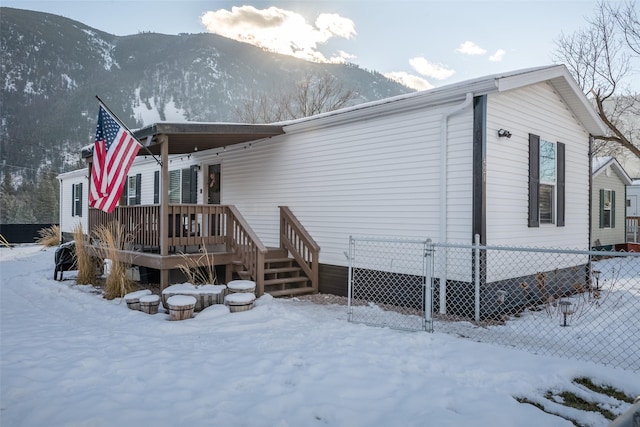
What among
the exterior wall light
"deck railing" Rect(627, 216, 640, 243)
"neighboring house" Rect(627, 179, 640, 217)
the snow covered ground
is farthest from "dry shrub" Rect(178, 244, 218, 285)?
"neighboring house" Rect(627, 179, 640, 217)

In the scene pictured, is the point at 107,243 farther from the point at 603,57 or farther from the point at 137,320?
the point at 603,57

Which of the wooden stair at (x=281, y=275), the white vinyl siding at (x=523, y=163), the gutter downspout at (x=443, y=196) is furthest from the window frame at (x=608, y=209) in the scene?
the wooden stair at (x=281, y=275)

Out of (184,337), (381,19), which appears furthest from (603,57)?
(184,337)

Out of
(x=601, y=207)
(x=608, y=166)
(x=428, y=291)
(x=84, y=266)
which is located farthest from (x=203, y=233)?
(x=608, y=166)

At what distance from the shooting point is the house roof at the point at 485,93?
5.36 metres

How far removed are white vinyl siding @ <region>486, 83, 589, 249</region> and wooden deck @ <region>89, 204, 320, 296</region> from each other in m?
3.26

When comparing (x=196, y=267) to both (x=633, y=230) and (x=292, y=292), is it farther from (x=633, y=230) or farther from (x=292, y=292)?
(x=633, y=230)

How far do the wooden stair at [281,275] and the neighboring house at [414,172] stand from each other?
7.2 inches

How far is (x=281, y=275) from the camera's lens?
7680mm

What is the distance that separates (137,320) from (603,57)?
16857mm

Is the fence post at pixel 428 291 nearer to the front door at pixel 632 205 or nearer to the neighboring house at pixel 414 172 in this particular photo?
the neighboring house at pixel 414 172

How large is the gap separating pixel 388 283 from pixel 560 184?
3612 millimetres

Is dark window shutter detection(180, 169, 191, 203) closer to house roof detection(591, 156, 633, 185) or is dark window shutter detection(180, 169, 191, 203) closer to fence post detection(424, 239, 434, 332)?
fence post detection(424, 239, 434, 332)

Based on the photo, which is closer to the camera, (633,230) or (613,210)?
(613,210)
